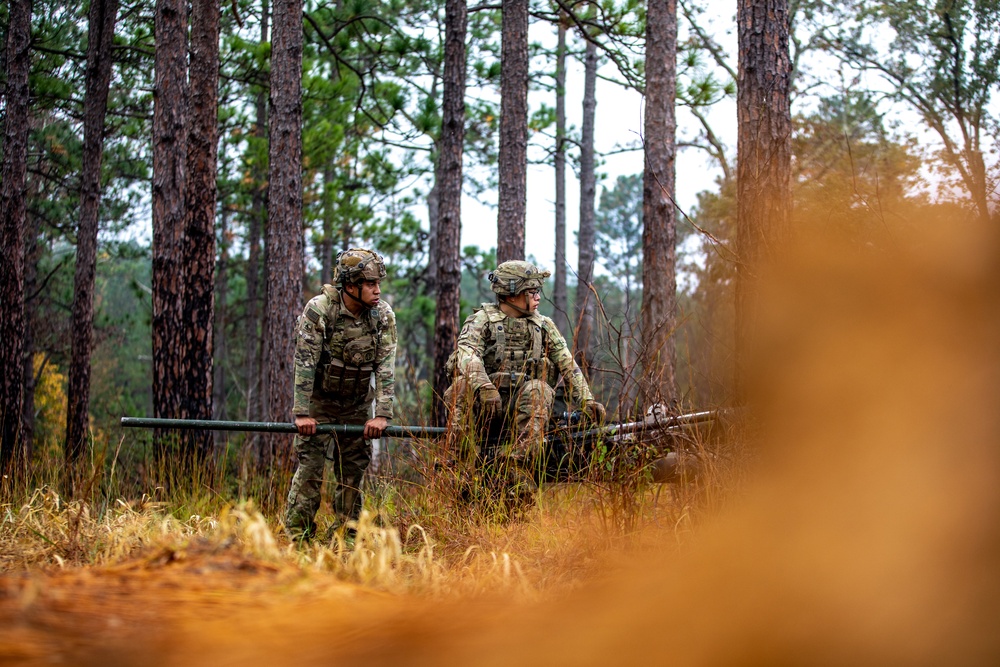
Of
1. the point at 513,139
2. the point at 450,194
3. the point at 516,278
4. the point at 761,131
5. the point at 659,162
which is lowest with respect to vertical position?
the point at 516,278

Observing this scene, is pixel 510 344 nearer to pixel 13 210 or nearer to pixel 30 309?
pixel 13 210

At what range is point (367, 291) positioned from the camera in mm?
6340

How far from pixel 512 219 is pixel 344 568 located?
840 centimetres

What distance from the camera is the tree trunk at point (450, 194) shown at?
12.1 m

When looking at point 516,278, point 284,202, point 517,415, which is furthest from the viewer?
point 284,202

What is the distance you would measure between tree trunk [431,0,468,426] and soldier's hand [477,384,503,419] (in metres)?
5.58

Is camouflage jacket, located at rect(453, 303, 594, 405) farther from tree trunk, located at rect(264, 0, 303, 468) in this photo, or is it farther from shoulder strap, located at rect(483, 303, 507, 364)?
tree trunk, located at rect(264, 0, 303, 468)

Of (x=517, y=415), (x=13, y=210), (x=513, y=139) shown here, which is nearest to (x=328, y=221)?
(x=13, y=210)

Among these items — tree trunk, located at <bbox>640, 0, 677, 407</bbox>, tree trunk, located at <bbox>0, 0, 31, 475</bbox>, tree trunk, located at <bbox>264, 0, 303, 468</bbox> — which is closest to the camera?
tree trunk, located at <bbox>640, 0, 677, 407</bbox>

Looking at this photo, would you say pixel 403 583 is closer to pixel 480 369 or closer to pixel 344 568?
pixel 344 568

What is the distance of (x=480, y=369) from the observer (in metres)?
6.39

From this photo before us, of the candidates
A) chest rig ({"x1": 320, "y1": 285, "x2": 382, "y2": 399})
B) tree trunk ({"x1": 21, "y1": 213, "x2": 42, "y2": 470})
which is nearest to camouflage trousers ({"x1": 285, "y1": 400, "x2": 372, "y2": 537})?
chest rig ({"x1": 320, "y1": 285, "x2": 382, "y2": 399})

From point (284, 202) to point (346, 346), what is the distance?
15.9 feet

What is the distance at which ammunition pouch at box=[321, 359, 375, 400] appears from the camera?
6.47 m
